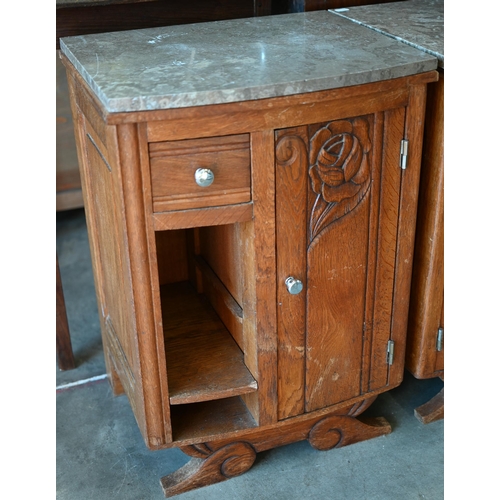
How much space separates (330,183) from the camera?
1.51m

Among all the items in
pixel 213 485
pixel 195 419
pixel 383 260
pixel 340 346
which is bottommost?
pixel 213 485

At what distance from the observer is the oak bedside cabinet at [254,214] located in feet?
4.55

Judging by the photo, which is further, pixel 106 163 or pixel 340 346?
pixel 340 346

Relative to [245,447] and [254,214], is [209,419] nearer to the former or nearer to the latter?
[245,447]

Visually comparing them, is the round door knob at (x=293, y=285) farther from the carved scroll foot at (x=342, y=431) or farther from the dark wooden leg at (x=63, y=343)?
the dark wooden leg at (x=63, y=343)

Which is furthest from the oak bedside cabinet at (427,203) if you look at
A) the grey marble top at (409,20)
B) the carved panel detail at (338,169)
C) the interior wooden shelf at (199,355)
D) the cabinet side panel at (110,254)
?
the cabinet side panel at (110,254)

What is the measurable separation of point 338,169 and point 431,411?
85cm

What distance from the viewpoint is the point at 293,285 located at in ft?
5.12

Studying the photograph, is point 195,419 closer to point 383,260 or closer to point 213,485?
point 213,485

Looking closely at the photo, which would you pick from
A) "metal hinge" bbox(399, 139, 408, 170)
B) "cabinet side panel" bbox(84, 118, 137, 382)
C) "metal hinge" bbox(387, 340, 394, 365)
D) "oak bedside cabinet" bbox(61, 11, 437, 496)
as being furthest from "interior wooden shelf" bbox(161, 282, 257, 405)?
"metal hinge" bbox(399, 139, 408, 170)

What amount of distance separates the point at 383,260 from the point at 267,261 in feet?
1.00

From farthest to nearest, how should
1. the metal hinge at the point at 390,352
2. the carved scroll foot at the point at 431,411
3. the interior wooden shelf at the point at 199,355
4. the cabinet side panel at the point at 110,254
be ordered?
the carved scroll foot at the point at 431,411, the metal hinge at the point at 390,352, the interior wooden shelf at the point at 199,355, the cabinet side panel at the point at 110,254

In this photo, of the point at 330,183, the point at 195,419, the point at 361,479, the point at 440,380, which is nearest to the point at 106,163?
the point at 330,183

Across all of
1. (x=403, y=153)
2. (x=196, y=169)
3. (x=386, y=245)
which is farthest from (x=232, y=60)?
(x=386, y=245)
